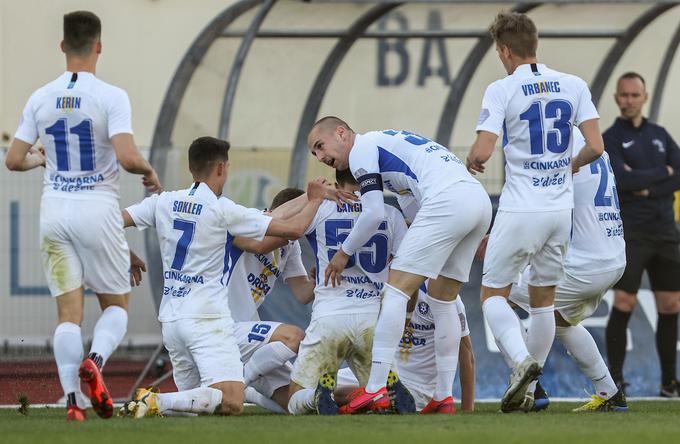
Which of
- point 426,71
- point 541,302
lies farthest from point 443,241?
point 426,71

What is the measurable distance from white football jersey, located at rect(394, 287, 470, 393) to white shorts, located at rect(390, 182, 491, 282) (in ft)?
2.75

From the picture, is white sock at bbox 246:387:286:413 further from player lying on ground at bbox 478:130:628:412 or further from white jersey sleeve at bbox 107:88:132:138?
white jersey sleeve at bbox 107:88:132:138

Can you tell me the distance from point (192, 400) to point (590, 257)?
104 inches

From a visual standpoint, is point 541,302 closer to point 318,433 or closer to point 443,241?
point 443,241

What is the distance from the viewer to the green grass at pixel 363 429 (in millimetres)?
6441

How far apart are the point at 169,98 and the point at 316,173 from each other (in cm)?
169

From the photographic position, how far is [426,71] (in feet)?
55.5

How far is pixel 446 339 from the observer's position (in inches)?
325

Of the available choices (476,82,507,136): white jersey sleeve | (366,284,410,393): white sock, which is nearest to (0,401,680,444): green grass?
(366,284,410,393): white sock

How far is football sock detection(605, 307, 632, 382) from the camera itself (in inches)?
428

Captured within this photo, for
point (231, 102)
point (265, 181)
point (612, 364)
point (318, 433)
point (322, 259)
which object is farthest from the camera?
point (265, 181)

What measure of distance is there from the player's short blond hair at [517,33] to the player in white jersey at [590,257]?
777 mm

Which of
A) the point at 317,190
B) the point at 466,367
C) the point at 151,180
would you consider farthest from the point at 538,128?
the point at 151,180

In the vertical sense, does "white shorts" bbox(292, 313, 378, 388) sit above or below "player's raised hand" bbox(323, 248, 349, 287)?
below
